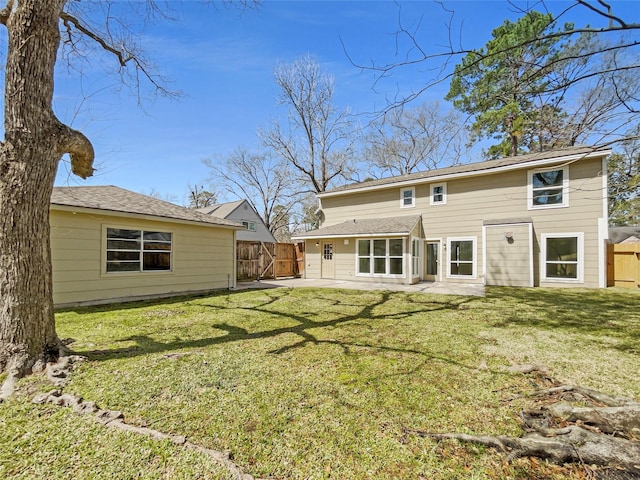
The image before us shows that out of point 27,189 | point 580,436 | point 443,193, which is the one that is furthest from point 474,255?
point 27,189

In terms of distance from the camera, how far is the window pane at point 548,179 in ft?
34.4

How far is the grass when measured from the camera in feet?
6.35

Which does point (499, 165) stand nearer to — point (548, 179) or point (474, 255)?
point (548, 179)

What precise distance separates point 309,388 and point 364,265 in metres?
10.2

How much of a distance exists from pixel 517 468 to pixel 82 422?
325cm

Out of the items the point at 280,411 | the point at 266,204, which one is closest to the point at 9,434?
the point at 280,411

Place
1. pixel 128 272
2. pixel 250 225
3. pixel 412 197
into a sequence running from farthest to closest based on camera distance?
pixel 250 225, pixel 412 197, pixel 128 272

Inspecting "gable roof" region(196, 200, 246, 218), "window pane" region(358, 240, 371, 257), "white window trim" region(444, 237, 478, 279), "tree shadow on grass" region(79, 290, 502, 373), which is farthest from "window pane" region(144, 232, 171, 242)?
"gable roof" region(196, 200, 246, 218)

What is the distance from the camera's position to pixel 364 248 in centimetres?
1298

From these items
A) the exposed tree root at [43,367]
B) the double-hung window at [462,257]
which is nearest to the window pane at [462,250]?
the double-hung window at [462,257]

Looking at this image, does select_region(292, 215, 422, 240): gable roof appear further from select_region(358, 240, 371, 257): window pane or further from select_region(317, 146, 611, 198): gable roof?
select_region(317, 146, 611, 198): gable roof

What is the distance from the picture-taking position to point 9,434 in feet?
7.23

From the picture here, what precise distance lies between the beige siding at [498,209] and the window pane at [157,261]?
30.7 feet

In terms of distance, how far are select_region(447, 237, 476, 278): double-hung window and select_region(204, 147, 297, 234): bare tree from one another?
59.9ft
